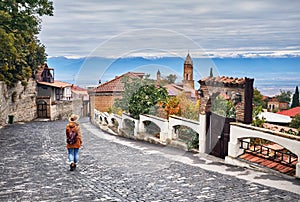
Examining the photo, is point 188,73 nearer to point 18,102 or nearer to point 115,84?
point 115,84

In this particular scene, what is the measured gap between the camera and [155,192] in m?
6.20

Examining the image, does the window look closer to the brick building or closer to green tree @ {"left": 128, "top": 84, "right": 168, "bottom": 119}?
the brick building

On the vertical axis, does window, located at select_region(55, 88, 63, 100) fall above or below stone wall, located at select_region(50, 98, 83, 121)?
above

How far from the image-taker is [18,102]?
2283 centimetres

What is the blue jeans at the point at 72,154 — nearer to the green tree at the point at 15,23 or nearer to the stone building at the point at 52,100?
the green tree at the point at 15,23

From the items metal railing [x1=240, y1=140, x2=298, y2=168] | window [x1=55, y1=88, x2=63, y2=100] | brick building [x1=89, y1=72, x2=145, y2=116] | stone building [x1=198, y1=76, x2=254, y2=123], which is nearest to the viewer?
metal railing [x1=240, y1=140, x2=298, y2=168]

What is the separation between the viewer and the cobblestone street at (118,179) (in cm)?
598

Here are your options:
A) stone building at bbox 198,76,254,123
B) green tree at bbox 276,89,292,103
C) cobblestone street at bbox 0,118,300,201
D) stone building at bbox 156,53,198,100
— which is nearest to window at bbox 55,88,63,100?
stone building at bbox 156,53,198,100

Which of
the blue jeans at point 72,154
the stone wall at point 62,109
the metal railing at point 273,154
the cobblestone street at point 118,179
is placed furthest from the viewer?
the stone wall at point 62,109

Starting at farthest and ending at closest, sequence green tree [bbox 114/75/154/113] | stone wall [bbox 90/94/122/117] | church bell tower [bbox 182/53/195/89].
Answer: stone wall [bbox 90/94/122/117], green tree [bbox 114/75/154/113], church bell tower [bbox 182/53/195/89]

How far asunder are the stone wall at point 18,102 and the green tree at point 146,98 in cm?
901

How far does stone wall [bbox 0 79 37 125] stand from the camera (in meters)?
19.0

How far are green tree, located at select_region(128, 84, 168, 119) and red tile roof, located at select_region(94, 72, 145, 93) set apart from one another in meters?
0.58

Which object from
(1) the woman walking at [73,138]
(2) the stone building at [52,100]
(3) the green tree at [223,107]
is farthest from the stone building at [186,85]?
(2) the stone building at [52,100]
